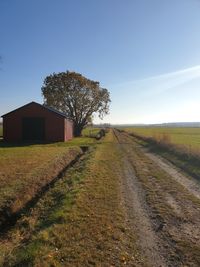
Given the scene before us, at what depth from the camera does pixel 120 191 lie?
11273 millimetres

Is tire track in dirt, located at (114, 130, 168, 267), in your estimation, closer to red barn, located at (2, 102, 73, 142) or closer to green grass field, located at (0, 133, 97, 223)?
green grass field, located at (0, 133, 97, 223)

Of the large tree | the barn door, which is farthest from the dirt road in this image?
the large tree

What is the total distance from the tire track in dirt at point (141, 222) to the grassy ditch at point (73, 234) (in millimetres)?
251

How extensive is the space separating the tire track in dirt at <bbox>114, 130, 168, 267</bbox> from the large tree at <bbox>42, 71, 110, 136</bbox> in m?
42.0

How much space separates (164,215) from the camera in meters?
8.46

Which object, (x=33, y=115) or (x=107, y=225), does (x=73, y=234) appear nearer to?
(x=107, y=225)

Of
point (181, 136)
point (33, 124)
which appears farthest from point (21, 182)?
point (181, 136)

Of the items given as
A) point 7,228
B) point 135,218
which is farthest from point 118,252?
point 7,228

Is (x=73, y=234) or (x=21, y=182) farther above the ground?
(x=21, y=182)

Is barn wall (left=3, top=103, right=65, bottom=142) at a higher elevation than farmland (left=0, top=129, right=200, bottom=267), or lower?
higher

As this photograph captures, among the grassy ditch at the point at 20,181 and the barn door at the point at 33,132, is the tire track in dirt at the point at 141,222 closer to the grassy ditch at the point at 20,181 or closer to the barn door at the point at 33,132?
the grassy ditch at the point at 20,181

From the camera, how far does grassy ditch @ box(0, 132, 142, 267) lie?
5.80 m

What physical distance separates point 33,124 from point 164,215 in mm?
31256

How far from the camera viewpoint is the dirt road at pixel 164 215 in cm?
605
